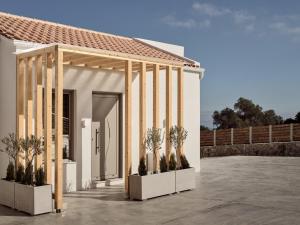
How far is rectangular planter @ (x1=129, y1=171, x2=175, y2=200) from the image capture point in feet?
32.4

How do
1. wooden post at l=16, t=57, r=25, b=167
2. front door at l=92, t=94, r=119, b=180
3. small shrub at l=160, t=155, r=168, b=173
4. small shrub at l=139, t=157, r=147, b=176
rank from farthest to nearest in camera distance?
front door at l=92, t=94, r=119, b=180 < small shrub at l=160, t=155, r=168, b=173 < small shrub at l=139, t=157, r=147, b=176 < wooden post at l=16, t=57, r=25, b=167

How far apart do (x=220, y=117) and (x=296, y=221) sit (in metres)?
45.6

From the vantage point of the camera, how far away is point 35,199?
8.26m

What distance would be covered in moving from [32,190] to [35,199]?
181mm

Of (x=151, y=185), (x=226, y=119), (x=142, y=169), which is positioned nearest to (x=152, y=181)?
(x=151, y=185)

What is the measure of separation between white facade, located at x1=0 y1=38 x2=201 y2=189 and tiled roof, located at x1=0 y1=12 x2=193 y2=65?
23.2 inches

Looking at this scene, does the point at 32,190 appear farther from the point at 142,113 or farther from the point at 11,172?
the point at 142,113

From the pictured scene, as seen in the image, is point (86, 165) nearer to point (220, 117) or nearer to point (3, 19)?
point (3, 19)

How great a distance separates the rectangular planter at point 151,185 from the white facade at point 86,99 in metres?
2.15

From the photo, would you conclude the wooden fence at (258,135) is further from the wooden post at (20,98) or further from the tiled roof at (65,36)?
the wooden post at (20,98)

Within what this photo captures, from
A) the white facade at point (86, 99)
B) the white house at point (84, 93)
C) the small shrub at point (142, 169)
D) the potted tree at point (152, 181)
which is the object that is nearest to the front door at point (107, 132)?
the white house at point (84, 93)

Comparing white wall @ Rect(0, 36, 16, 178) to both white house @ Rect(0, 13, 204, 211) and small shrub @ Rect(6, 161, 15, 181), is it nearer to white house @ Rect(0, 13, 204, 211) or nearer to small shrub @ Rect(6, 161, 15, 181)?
white house @ Rect(0, 13, 204, 211)

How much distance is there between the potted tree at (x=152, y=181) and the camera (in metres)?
9.88

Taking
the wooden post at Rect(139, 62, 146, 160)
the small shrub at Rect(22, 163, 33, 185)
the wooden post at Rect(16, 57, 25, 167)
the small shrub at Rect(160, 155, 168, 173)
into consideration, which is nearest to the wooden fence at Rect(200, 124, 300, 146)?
the small shrub at Rect(160, 155, 168, 173)
